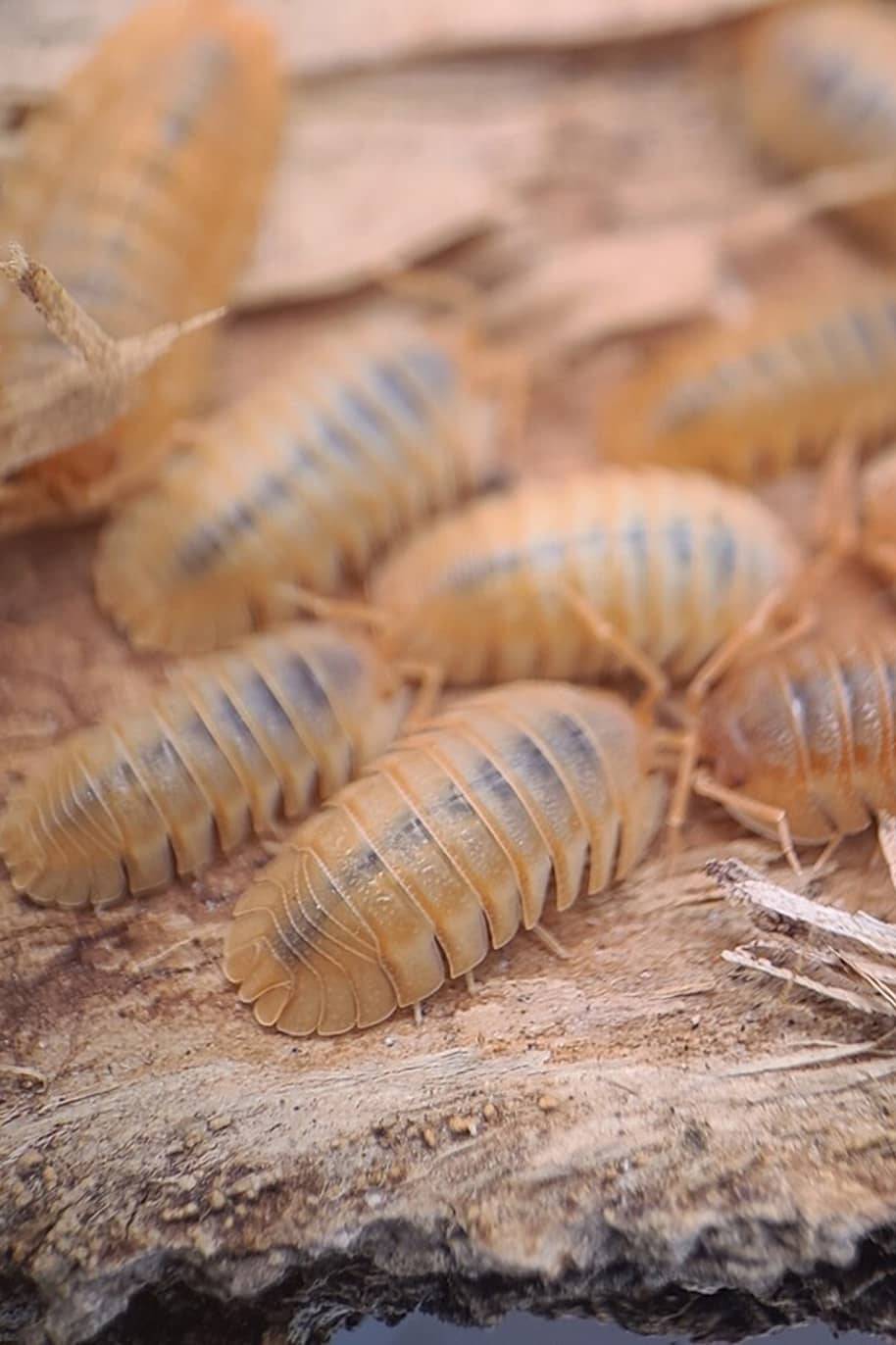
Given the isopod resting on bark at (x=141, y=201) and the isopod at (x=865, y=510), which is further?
the isopod at (x=865, y=510)

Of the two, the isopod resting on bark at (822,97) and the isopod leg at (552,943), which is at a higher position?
the isopod resting on bark at (822,97)

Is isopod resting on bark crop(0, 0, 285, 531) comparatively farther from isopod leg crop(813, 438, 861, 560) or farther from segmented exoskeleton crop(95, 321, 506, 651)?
isopod leg crop(813, 438, 861, 560)

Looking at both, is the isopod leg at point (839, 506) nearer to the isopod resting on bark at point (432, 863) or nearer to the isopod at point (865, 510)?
the isopod at point (865, 510)

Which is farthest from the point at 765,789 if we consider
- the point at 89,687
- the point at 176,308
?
the point at 176,308

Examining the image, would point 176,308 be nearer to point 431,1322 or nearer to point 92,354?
point 92,354

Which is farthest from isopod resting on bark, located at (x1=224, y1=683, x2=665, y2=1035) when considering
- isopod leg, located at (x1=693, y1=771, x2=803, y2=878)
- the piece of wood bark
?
the piece of wood bark

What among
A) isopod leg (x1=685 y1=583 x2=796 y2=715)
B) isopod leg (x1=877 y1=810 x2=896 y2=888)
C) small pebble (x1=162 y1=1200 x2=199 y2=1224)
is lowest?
isopod leg (x1=877 y1=810 x2=896 y2=888)

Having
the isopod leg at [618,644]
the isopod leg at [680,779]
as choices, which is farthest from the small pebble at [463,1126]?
the isopod leg at [618,644]
